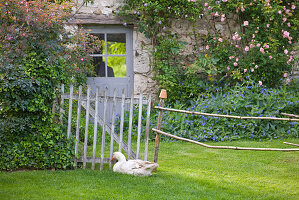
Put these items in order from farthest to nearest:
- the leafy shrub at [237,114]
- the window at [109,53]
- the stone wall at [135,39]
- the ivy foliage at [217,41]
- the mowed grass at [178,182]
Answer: the window at [109,53] < the stone wall at [135,39] < the ivy foliage at [217,41] < the leafy shrub at [237,114] < the mowed grass at [178,182]

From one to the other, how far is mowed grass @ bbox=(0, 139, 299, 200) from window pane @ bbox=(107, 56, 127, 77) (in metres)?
3.57

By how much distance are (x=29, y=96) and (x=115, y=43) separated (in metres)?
4.38

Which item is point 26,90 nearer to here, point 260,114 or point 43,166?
point 43,166

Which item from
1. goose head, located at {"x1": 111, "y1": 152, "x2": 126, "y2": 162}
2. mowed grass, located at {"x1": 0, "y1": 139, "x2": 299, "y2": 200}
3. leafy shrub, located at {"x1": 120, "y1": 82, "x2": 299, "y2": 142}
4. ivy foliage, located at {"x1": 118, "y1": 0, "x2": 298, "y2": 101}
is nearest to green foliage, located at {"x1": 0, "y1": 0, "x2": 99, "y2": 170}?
mowed grass, located at {"x1": 0, "y1": 139, "x2": 299, "y2": 200}

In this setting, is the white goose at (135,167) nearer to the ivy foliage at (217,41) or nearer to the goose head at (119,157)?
the goose head at (119,157)

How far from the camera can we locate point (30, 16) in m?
4.97

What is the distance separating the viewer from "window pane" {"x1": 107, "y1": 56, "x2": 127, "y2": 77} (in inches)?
348

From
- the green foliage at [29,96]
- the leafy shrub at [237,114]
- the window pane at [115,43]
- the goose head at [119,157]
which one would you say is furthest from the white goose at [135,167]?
the window pane at [115,43]

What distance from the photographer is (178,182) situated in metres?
4.48

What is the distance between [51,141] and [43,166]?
35cm

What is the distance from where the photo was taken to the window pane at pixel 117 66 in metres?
8.84

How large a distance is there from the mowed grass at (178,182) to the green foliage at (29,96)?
223mm

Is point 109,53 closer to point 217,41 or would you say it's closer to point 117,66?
point 117,66

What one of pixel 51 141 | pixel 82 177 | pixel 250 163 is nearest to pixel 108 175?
pixel 82 177
